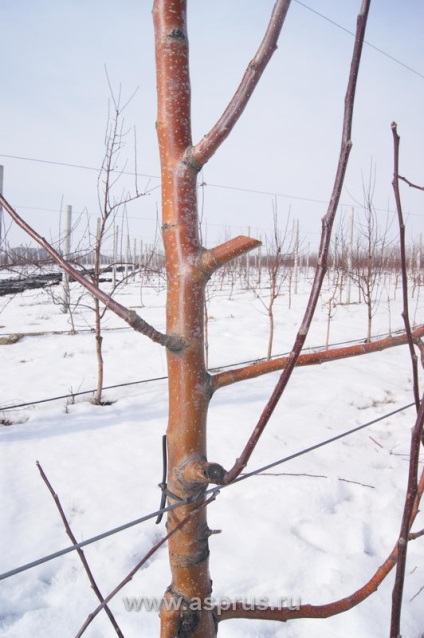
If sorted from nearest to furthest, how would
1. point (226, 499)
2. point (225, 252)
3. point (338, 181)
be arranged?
point (338, 181) → point (225, 252) → point (226, 499)

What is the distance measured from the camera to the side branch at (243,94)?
1.27 ft

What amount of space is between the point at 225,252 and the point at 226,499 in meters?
2.54

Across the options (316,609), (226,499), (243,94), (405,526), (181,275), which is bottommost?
(226,499)

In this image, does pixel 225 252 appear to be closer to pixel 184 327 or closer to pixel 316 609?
pixel 184 327

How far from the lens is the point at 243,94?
0.43 m

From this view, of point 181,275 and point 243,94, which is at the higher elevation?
point 243,94

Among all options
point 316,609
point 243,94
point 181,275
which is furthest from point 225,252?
point 316,609

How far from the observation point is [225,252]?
0.48 m

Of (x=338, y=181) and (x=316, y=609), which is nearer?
(x=338, y=181)

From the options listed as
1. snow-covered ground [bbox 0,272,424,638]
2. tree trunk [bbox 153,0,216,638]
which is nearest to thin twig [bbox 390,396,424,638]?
tree trunk [bbox 153,0,216,638]

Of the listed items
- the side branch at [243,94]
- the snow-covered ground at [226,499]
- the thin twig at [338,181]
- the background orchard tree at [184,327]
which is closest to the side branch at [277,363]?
the background orchard tree at [184,327]

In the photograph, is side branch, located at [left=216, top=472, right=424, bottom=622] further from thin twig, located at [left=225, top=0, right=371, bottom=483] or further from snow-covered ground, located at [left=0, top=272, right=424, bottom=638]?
snow-covered ground, located at [left=0, top=272, right=424, bottom=638]

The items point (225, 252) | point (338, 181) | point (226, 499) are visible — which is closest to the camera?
point (338, 181)

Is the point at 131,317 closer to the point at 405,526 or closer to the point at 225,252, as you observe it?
the point at 225,252
